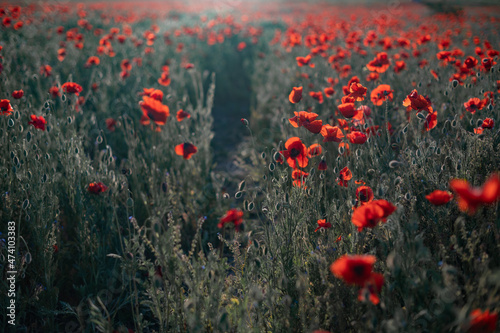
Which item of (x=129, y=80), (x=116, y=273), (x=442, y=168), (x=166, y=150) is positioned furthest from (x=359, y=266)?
(x=129, y=80)

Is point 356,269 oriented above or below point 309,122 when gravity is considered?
below

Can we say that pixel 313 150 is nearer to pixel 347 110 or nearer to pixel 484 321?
pixel 347 110

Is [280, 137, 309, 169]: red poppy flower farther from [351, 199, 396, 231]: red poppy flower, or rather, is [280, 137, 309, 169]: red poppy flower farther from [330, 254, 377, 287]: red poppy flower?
[330, 254, 377, 287]: red poppy flower

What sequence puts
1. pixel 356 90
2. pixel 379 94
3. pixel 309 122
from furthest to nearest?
pixel 379 94, pixel 356 90, pixel 309 122

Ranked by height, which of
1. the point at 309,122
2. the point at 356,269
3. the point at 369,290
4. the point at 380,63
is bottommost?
the point at 369,290

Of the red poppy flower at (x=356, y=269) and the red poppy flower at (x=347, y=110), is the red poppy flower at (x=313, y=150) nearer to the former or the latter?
the red poppy flower at (x=347, y=110)

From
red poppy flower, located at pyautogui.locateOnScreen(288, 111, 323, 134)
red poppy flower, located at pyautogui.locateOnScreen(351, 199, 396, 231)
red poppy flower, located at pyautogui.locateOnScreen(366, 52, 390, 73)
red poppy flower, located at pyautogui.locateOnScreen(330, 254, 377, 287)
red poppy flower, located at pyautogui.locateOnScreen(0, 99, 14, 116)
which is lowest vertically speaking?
red poppy flower, located at pyautogui.locateOnScreen(330, 254, 377, 287)

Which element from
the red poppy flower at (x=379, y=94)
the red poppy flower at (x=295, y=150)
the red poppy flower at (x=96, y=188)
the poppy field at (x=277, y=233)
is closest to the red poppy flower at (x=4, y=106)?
the poppy field at (x=277, y=233)

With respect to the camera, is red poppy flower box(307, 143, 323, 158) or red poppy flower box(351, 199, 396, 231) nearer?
red poppy flower box(351, 199, 396, 231)

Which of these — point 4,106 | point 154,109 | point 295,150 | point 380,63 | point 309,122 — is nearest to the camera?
point 154,109

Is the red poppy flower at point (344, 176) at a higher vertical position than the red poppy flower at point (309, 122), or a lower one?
lower

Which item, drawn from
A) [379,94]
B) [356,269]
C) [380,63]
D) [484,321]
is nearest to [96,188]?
[356,269]

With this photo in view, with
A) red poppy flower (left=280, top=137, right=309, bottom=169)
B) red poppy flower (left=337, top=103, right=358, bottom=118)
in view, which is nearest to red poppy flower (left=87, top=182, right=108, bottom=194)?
red poppy flower (left=280, top=137, right=309, bottom=169)

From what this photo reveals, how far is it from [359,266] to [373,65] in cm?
257
